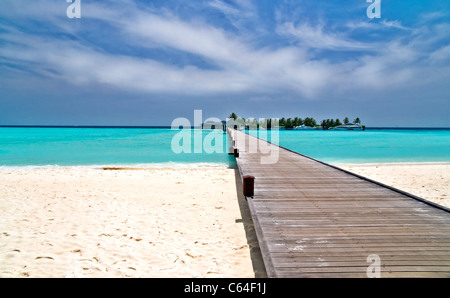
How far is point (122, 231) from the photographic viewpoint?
556cm

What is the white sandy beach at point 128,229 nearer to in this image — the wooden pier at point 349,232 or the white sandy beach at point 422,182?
the white sandy beach at point 422,182

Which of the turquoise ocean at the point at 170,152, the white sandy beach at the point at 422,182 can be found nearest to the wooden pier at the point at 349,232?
the white sandy beach at the point at 422,182

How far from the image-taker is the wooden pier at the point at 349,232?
3174mm

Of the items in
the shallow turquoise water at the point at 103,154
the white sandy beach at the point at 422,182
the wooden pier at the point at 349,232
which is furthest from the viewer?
the shallow turquoise water at the point at 103,154

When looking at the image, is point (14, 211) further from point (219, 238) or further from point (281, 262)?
point (281, 262)

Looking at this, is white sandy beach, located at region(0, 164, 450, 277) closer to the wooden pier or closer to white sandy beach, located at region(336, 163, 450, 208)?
white sandy beach, located at region(336, 163, 450, 208)

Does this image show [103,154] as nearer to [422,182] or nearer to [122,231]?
[122,231]

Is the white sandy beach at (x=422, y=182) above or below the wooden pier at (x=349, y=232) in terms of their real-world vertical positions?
below

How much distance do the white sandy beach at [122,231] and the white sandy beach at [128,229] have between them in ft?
0.05

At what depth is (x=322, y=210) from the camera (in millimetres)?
5098
